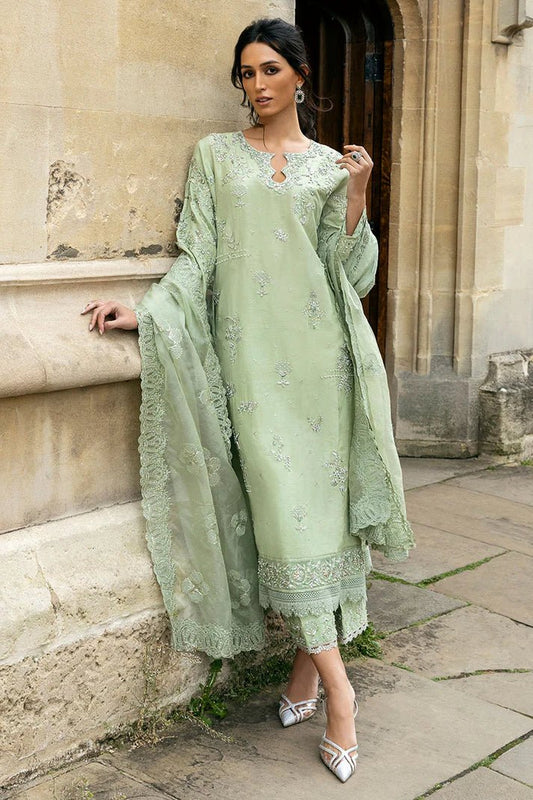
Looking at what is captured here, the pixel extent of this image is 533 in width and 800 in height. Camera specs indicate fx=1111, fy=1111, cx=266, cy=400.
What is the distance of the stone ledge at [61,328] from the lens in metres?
2.67

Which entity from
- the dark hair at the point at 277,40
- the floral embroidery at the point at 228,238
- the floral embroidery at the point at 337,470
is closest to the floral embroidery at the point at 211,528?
the floral embroidery at the point at 337,470

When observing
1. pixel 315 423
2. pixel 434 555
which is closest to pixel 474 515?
pixel 434 555

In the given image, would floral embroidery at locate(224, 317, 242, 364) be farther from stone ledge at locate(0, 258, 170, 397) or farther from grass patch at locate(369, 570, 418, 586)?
grass patch at locate(369, 570, 418, 586)

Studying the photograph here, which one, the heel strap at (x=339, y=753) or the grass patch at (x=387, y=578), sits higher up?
the heel strap at (x=339, y=753)

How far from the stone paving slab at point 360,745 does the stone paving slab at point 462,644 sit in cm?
18

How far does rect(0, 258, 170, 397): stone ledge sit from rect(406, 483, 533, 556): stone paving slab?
2419 mm

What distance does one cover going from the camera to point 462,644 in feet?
12.1

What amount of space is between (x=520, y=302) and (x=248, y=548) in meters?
3.76

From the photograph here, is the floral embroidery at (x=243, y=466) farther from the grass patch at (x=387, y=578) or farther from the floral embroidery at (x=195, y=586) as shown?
the grass patch at (x=387, y=578)

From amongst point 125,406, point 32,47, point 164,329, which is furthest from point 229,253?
point 32,47

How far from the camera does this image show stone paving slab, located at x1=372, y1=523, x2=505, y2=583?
4387 millimetres

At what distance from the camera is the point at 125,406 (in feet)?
9.87

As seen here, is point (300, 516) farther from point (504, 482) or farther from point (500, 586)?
point (504, 482)

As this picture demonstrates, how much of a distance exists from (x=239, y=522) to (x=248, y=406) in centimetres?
35
